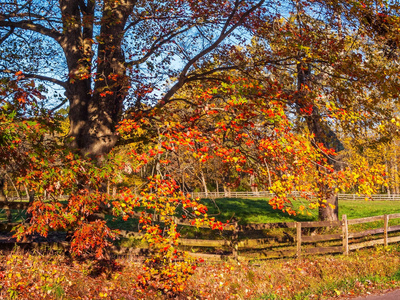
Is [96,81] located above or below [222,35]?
below

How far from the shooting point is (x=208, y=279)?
8148 millimetres

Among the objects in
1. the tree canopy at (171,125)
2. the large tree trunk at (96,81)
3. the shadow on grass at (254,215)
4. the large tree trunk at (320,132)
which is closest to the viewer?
the tree canopy at (171,125)

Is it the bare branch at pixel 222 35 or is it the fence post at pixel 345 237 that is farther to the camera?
the fence post at pixel 345 237

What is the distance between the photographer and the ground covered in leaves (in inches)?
270

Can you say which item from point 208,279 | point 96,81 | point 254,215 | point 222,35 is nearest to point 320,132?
point 222,35

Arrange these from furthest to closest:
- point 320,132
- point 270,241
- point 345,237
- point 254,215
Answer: point 254,215
point 320,132
point 345,237
point 270,241

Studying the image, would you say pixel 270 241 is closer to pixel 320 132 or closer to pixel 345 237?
pixel 345 237

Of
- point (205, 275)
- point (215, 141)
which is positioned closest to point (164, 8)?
point (215, 141)

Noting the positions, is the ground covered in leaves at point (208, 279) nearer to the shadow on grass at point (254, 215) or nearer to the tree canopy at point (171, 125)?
the tree canopy at point (171, 125)

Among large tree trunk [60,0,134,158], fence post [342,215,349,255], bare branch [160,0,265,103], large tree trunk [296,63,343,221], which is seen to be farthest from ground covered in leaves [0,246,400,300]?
bare branch [160,0,265,103]

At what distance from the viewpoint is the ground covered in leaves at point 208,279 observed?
22.5 ft

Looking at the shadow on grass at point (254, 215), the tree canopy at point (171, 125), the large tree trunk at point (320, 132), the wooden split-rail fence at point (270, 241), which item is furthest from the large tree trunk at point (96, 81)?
the shadow on grass at point (254, 215)

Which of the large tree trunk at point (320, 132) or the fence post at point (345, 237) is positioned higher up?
the large tree trunk at point (320, 132)

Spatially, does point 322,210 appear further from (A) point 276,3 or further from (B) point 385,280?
(A) point 276,3
